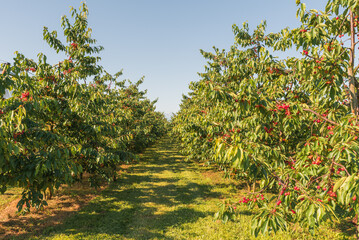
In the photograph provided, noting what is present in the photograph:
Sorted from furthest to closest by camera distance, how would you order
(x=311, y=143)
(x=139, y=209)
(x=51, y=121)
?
(x=139, y=209)
(x=51, y=121)
(x=311, y=143)


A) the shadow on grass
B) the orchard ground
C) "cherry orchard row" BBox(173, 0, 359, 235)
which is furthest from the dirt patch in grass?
"cherry orchard row" BBox(173, 0, 359, 235)

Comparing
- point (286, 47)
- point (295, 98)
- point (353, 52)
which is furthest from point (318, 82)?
point (295, 98)

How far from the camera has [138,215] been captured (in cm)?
885

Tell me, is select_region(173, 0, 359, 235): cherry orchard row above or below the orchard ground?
above

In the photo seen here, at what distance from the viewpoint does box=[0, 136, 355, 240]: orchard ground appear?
23.2 ft

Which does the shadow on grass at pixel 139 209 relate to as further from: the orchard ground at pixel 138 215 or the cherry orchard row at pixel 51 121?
the cherry orchard row at pixel 51 121

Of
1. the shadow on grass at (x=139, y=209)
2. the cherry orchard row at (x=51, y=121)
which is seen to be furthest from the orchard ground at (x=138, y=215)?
the cherry orchard row at (x=51, y=121)

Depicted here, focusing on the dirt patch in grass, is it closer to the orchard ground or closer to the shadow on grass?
the orchard ground

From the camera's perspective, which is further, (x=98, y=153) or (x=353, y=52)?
(x=98, y=153)

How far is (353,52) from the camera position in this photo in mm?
4070

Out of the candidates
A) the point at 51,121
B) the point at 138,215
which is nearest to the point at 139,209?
the point at 138,215

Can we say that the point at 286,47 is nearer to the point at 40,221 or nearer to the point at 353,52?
the point at 353,52

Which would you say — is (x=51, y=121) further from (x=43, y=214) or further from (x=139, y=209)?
(x=139, y=209)

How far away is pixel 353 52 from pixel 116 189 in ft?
42.6
